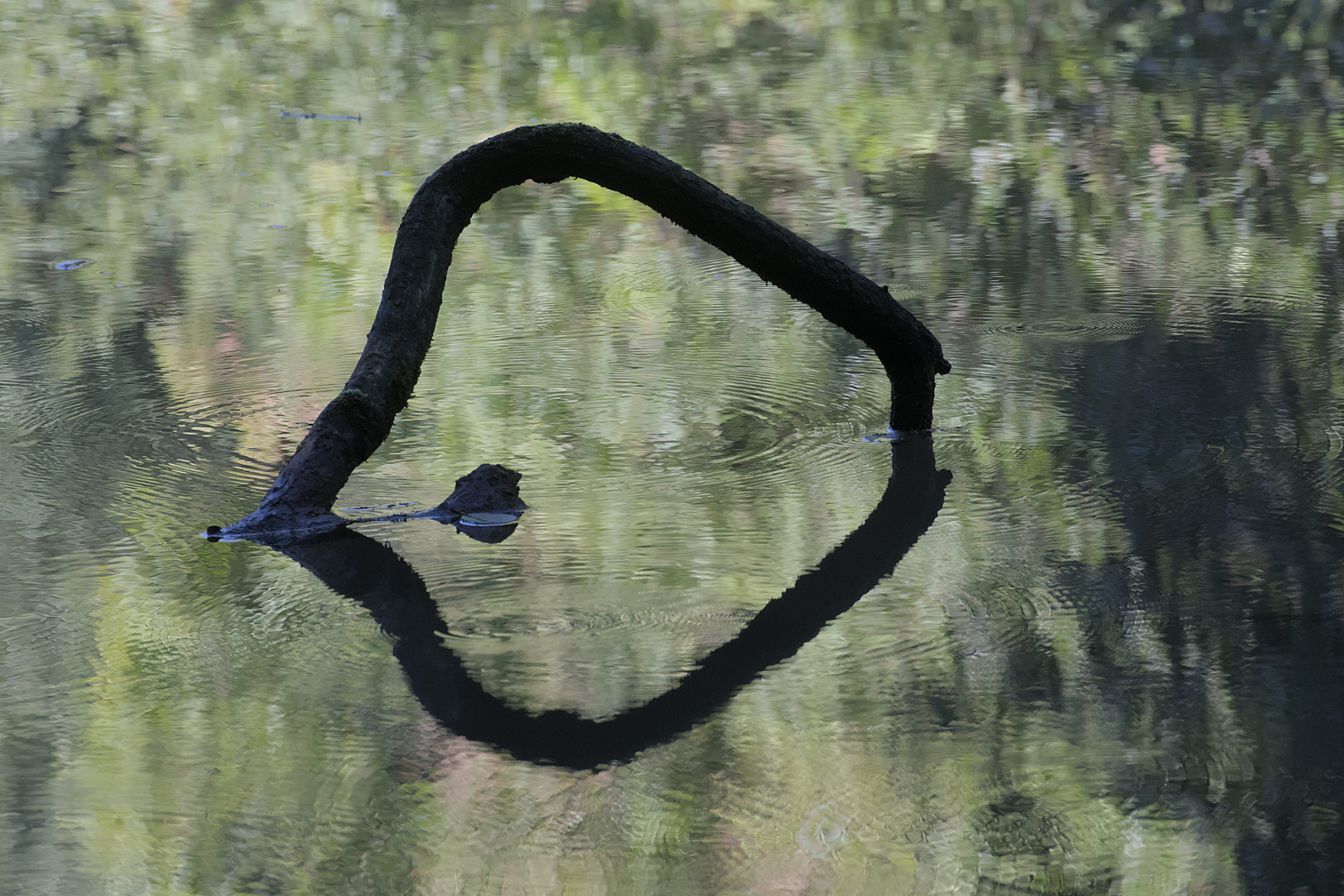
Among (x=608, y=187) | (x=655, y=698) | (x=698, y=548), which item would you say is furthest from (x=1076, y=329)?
(x=655, y=698)

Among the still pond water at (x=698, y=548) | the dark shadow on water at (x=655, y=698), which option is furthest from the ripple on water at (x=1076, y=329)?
the dark shadow on water at (x=655, y=698)

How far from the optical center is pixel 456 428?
143 inches

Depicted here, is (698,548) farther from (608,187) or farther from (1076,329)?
(1076,329)

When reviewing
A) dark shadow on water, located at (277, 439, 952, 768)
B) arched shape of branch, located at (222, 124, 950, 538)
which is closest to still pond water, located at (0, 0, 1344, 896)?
dark shadow on water, located at (277, 439, 952, 768)

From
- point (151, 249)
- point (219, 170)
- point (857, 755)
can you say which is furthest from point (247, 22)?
point (857, 755)

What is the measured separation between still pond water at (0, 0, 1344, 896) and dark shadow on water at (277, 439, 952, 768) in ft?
0.04

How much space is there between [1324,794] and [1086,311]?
270 cm

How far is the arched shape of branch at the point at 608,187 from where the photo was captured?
10.5 ft

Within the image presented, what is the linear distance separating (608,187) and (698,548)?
1.01 meters

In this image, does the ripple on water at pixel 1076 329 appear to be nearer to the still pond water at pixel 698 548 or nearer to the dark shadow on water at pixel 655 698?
the still pond water at pixel 698 548

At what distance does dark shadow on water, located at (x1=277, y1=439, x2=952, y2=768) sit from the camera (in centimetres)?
223

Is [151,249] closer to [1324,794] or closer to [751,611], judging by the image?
[751,611]

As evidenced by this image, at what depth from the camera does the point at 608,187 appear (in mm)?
3469

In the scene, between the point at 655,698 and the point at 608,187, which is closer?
the point at 655,698
